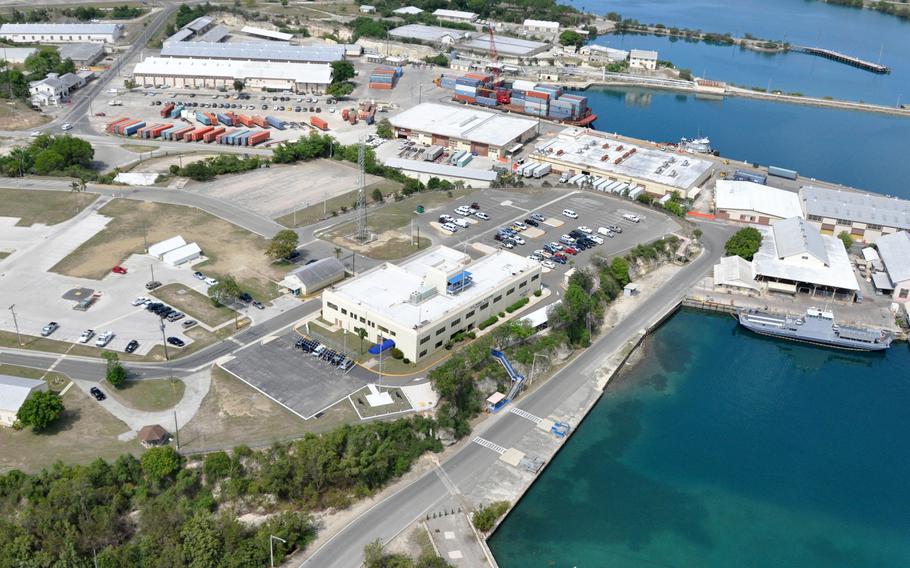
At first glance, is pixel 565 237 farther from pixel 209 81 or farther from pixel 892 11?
pixel 892 11

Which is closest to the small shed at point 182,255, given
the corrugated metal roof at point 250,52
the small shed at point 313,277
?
the small shed at point 313,277

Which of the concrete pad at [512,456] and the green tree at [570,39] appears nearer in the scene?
the concrete pad at [512,456]

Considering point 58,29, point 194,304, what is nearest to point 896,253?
point 194,304

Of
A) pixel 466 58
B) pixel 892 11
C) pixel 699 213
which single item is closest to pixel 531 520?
pixel 699 213

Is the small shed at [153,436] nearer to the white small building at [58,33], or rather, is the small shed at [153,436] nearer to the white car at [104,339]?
the white car at [104,339]

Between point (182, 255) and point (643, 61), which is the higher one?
point (643, 61)

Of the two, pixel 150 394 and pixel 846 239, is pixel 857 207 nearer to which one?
pixel 846 239
